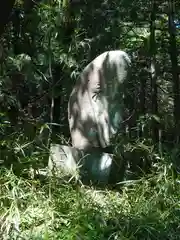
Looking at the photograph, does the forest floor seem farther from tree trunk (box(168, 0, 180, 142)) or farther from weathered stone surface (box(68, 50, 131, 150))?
tree trunk (box(168, 0, 180, 142))

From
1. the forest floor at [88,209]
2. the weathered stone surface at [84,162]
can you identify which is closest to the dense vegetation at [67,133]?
the forest floor at [88,209]

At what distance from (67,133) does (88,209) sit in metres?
2.62

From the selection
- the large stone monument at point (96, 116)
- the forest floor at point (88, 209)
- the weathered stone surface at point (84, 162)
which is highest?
the large stone monument at point (96, 116)

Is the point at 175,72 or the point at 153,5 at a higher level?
the point at 153,5

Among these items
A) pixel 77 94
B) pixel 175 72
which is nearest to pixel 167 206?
pixel 77 94

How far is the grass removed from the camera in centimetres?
316

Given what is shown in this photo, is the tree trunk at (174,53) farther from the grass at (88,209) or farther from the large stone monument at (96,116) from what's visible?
the grass at (88,209)

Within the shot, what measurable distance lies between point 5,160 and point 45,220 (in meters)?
1.00

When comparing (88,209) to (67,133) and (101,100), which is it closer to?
(101,100)

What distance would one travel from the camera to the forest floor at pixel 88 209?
3160mm

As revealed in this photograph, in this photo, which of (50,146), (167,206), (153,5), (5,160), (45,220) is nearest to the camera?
(45,220)

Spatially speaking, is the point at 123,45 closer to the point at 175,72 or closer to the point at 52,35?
the point at 175,72

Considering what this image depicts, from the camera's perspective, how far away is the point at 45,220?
11.0 ft

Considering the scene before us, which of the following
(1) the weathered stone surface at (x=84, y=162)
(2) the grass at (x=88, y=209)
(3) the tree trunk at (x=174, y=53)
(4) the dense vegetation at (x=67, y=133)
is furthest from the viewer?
(3) the tree trunk at (x=174, y=53)
